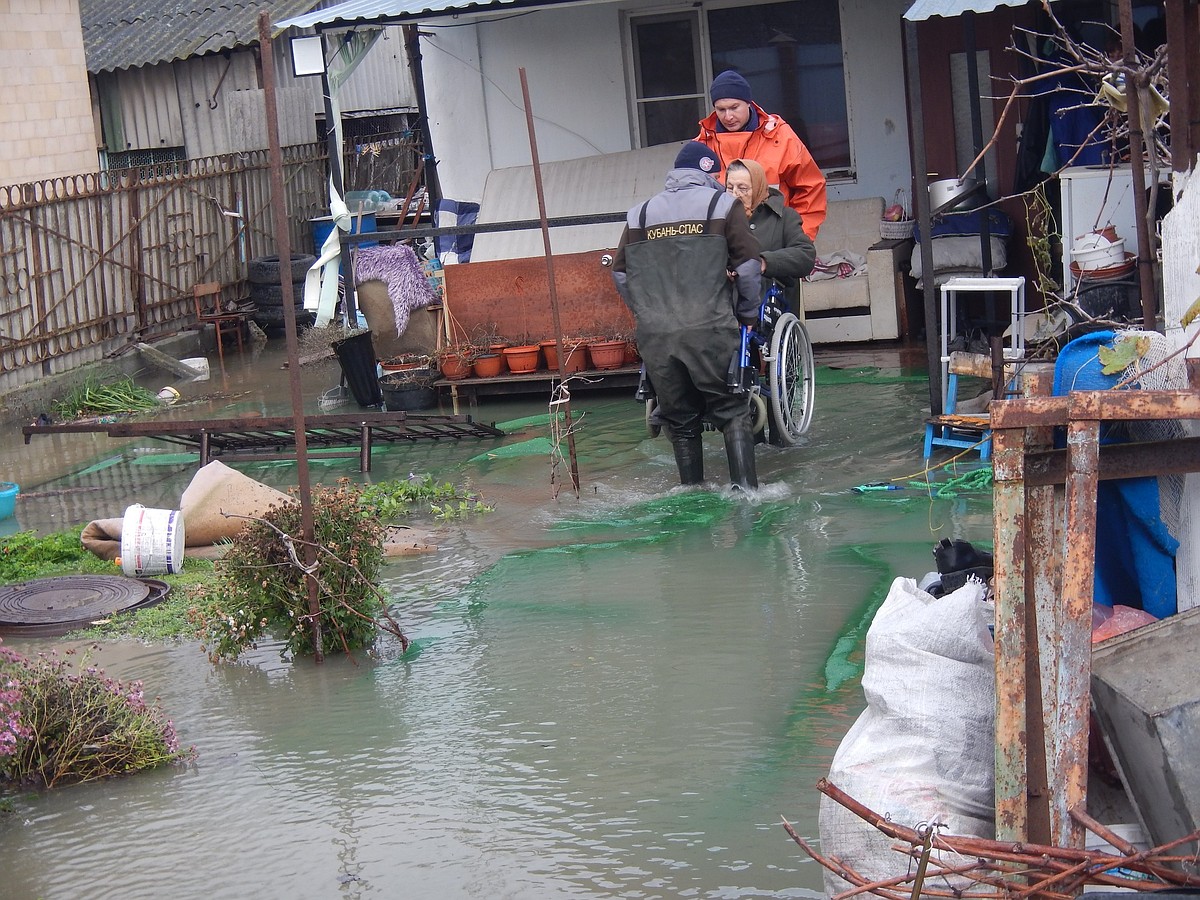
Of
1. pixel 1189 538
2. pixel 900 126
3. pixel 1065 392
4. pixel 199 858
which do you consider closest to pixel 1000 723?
pixel 1189 538

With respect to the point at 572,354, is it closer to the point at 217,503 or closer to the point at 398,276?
the point at 398,276

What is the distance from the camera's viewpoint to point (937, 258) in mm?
11039

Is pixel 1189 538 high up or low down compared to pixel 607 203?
down

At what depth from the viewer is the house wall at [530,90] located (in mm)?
12930

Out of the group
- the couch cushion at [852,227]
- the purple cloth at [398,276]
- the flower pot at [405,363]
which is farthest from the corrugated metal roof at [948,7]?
the flower pot at [405,363]

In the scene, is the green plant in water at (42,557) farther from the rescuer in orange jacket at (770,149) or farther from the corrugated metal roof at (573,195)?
the corrugated metal roof at (573,195)

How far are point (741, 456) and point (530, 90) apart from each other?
677 cm

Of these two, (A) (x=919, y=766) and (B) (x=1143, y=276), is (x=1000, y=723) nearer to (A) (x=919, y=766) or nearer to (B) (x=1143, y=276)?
(A) (x=919, y=766)

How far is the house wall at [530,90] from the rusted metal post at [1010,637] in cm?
993

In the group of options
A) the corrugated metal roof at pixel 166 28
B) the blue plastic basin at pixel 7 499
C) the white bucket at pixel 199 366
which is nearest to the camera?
the blue plastic basin at pixel 7 499

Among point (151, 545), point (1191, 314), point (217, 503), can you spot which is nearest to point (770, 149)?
point (217, 503)

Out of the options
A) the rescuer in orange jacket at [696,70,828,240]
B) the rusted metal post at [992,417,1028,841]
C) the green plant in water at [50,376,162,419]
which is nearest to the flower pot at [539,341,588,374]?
the rescuer in orange jacket at [696,70,828,240]

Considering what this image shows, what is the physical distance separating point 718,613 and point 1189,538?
255 centimetres

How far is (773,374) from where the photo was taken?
795 cm
